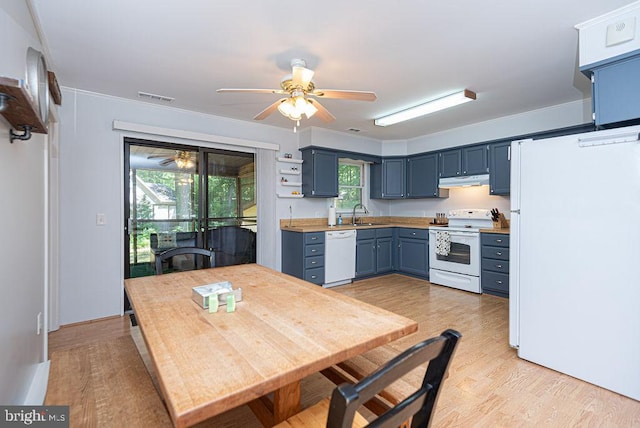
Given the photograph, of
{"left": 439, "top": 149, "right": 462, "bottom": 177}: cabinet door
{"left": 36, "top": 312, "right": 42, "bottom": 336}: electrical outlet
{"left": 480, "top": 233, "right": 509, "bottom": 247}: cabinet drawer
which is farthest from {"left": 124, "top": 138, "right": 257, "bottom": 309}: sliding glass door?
{"left": 480, "top": 233, "right": 509, "bottom": 247}: cabinet drawer

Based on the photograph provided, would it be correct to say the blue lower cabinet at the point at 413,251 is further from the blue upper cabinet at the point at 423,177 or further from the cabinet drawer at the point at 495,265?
the cabinet drawer at the point at 495,265

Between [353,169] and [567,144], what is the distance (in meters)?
3.85

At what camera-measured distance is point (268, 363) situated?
0.96 meters

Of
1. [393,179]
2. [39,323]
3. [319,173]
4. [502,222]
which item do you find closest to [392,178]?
[393,179]

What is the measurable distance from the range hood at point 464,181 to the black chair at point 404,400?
4.23m

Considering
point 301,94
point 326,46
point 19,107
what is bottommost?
point 19,107

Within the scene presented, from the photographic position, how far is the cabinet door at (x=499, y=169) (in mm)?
4176

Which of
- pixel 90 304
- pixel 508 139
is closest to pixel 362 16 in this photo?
pixel 508 139

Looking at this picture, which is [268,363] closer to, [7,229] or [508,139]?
[7,229]

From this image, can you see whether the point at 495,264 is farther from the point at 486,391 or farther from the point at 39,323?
the point at 39,323

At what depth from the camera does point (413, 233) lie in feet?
17.0

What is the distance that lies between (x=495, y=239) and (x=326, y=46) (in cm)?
330

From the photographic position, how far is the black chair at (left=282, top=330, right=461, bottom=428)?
2.05ft

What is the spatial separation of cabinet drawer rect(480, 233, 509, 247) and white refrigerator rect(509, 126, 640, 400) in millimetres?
1671
